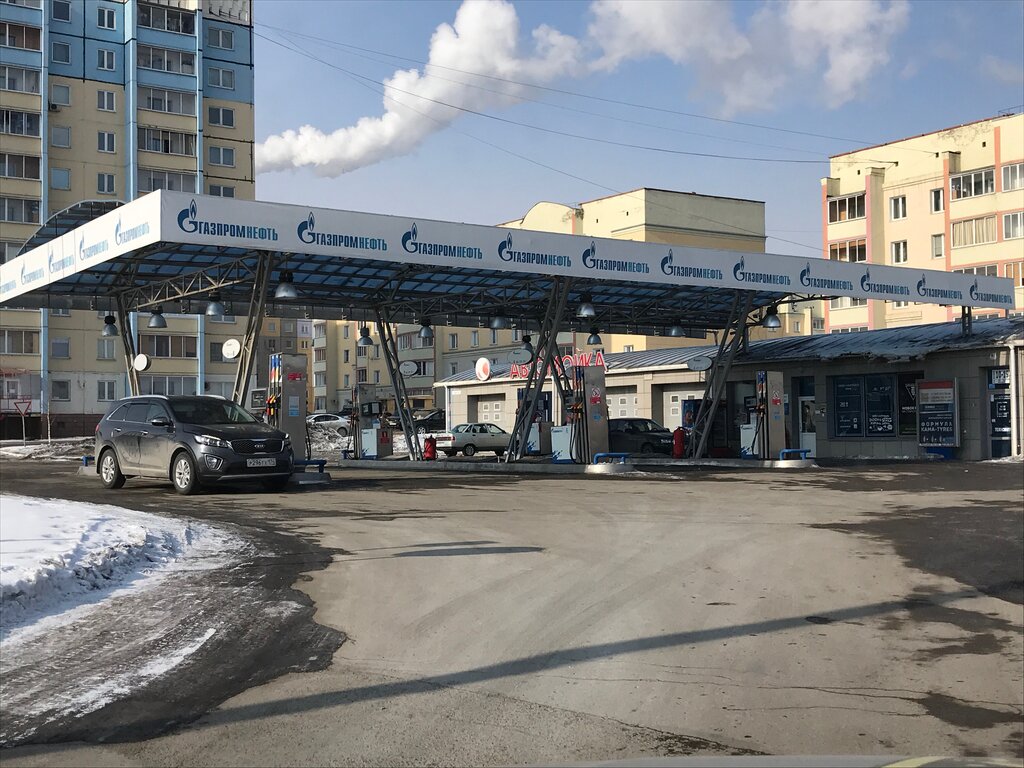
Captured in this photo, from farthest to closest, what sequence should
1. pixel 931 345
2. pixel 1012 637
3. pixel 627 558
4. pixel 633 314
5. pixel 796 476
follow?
pixel 633 314 → pixel 931 345 → pixel 796 476 → pixel 627 558 → pixel 1012 637

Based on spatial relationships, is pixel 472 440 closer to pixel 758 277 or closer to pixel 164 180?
pixel 758 277

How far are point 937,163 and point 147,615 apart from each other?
6420 cm

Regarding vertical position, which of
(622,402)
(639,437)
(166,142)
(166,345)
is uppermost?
(166,142)

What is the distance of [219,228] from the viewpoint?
18953 millimetres

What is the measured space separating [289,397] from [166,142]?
58.4 meters

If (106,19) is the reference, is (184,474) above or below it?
below

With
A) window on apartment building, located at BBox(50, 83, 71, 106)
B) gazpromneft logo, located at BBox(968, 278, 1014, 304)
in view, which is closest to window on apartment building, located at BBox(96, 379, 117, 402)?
window on apartment building, located at BBox(50, 83, 71, 106)

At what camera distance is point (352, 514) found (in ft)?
46.4

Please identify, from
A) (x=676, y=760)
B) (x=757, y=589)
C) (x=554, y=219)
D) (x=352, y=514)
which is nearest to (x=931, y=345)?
(x=352, y=514)

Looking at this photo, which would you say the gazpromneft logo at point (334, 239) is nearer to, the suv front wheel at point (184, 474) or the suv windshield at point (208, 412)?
the suv windshield at point (208, 412)

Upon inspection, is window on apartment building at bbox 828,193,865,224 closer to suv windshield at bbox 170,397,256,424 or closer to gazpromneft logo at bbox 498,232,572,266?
gazpromneft logo at bbox 498,232,572,266

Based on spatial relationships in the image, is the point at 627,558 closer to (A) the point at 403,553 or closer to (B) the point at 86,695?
(A) the point at 403,553

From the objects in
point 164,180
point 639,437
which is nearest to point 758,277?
point 639,437

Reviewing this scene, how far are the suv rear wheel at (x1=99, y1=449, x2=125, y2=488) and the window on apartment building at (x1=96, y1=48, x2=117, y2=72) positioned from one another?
6109 cm
